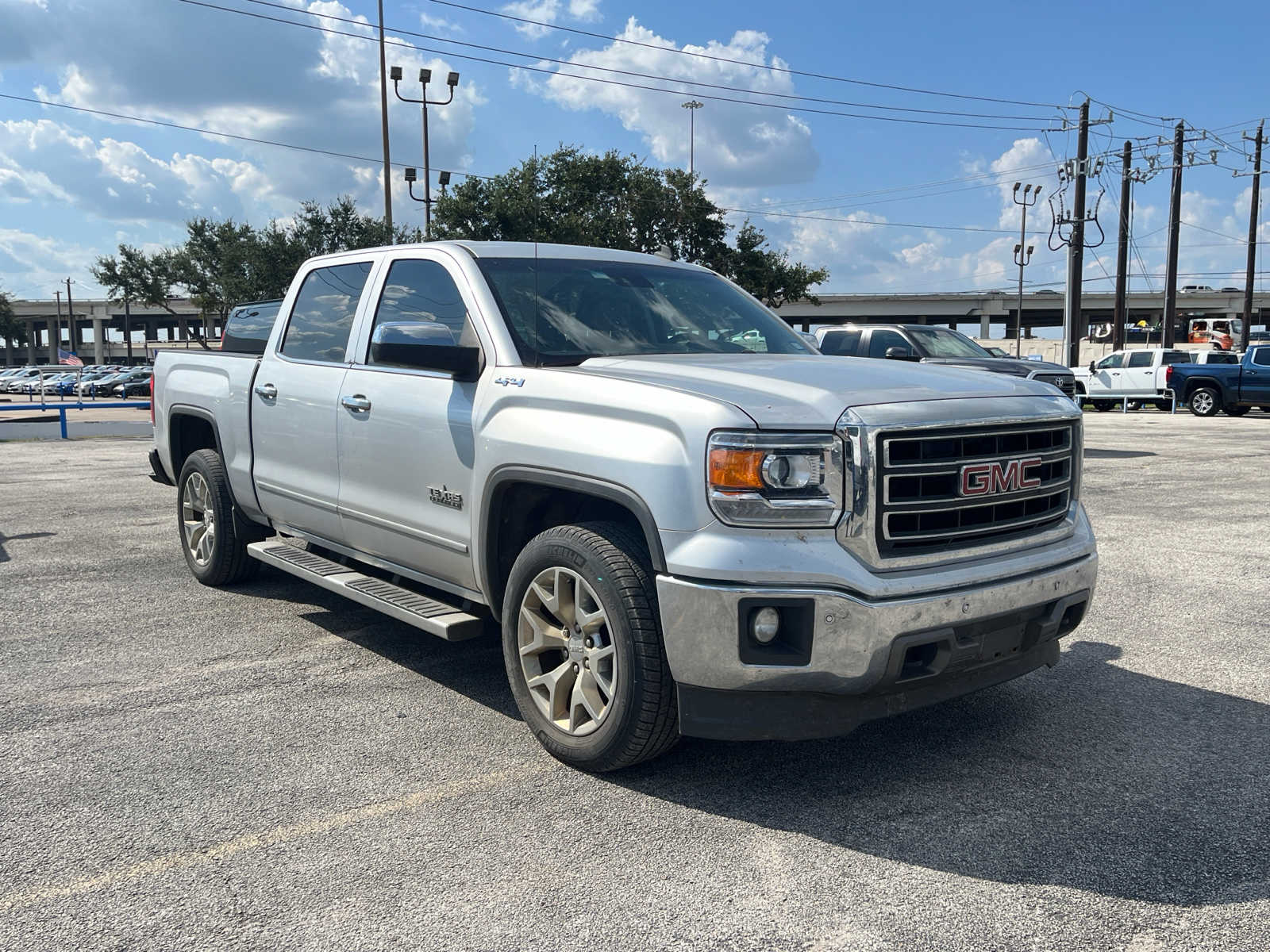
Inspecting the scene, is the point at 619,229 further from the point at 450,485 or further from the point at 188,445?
the point at 450,485

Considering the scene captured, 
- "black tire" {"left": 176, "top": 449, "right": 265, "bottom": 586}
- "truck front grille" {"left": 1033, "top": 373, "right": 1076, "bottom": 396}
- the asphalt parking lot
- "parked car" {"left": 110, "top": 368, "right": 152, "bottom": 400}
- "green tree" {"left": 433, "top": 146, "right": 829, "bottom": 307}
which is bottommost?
"parked car" {"left": 110, "top": 368, "right": 152, "bottom": 400}

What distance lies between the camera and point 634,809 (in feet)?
11.6

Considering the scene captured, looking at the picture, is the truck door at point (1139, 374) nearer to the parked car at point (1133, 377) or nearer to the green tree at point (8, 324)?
the parked car at point (1133, 377)

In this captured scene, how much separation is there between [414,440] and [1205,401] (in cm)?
2751

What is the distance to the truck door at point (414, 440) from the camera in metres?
4.35

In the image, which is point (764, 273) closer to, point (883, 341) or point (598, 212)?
point (598, 212)

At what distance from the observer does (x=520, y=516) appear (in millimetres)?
4191

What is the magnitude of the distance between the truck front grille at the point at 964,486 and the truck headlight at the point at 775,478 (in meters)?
0.17

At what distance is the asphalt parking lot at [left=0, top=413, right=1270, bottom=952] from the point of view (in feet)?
9.32

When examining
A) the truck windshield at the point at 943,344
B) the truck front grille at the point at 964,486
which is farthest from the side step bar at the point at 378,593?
the truck windshield at the point at 943,344

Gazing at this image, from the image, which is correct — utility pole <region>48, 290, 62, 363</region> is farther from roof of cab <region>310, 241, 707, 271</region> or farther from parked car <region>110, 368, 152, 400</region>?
roof of cab <region>310, 241, 707, 271</region>

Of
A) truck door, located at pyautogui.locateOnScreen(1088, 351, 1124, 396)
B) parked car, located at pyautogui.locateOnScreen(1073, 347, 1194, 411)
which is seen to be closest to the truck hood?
parked car, located at pyautogui.locateOnScreen(1073, 347, 1194, 411)

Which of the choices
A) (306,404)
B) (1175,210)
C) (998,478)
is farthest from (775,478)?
(1175,210)

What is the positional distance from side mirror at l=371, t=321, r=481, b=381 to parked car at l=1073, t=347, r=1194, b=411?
29.6m
